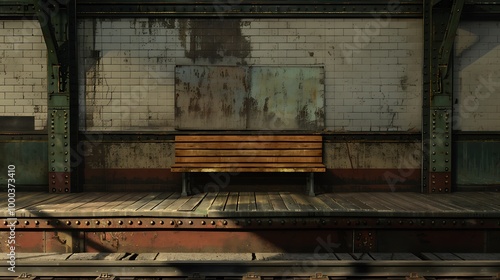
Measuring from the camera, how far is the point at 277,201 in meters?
4.54

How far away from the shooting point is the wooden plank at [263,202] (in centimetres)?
405

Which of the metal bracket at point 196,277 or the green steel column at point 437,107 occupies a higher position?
the green steel column at point 437,107

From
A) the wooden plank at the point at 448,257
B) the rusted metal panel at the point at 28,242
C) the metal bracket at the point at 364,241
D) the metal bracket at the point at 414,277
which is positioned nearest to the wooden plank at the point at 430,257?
the wooden plank at the point at 448,257

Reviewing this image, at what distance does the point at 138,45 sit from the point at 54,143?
211 centimetres

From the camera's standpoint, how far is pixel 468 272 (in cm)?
353

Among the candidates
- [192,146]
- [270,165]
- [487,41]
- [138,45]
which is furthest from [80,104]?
[487,41]

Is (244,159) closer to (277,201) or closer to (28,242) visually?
(277,201)

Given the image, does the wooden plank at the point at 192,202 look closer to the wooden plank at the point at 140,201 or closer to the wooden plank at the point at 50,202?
the wooden plank at the point at 140,201

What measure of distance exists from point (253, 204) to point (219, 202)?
0.49m

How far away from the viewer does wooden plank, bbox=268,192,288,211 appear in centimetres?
405

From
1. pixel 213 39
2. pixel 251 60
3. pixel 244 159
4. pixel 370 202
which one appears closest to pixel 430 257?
pixel 370 202

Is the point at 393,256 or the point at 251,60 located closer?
the point at 393,256

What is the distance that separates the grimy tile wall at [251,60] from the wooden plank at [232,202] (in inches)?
63.5

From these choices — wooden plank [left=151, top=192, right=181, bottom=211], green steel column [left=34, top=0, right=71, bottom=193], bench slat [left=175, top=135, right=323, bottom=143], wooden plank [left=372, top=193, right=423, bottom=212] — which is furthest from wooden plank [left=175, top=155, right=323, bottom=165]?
green steel column [left=34, top=0, right=71, bottom=193]
